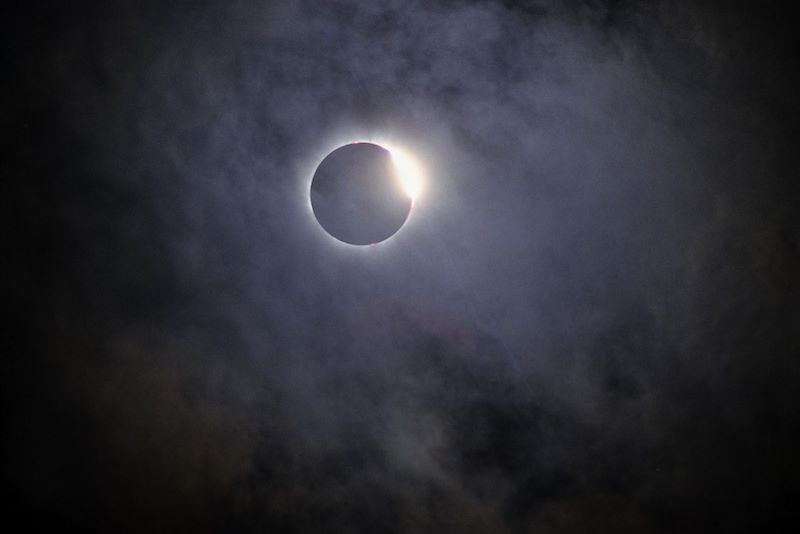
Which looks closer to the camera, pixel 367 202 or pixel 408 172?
pixel 408 172

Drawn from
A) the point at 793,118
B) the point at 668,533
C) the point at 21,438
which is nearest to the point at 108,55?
the point at 21,438

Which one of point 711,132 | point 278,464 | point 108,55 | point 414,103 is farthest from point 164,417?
point 711,132

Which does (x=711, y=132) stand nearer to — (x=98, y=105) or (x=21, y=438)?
(x=98, y=105)

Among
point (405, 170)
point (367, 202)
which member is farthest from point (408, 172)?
point (367, 202)

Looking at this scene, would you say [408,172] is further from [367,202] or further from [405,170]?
[367,202]

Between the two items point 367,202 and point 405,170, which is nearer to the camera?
point 405,170

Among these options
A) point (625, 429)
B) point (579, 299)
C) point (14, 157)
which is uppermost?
point (14, 157)

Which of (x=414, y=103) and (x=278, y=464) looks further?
(x=278, y=464)

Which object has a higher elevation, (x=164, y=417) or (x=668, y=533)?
(x=164, y=417)
